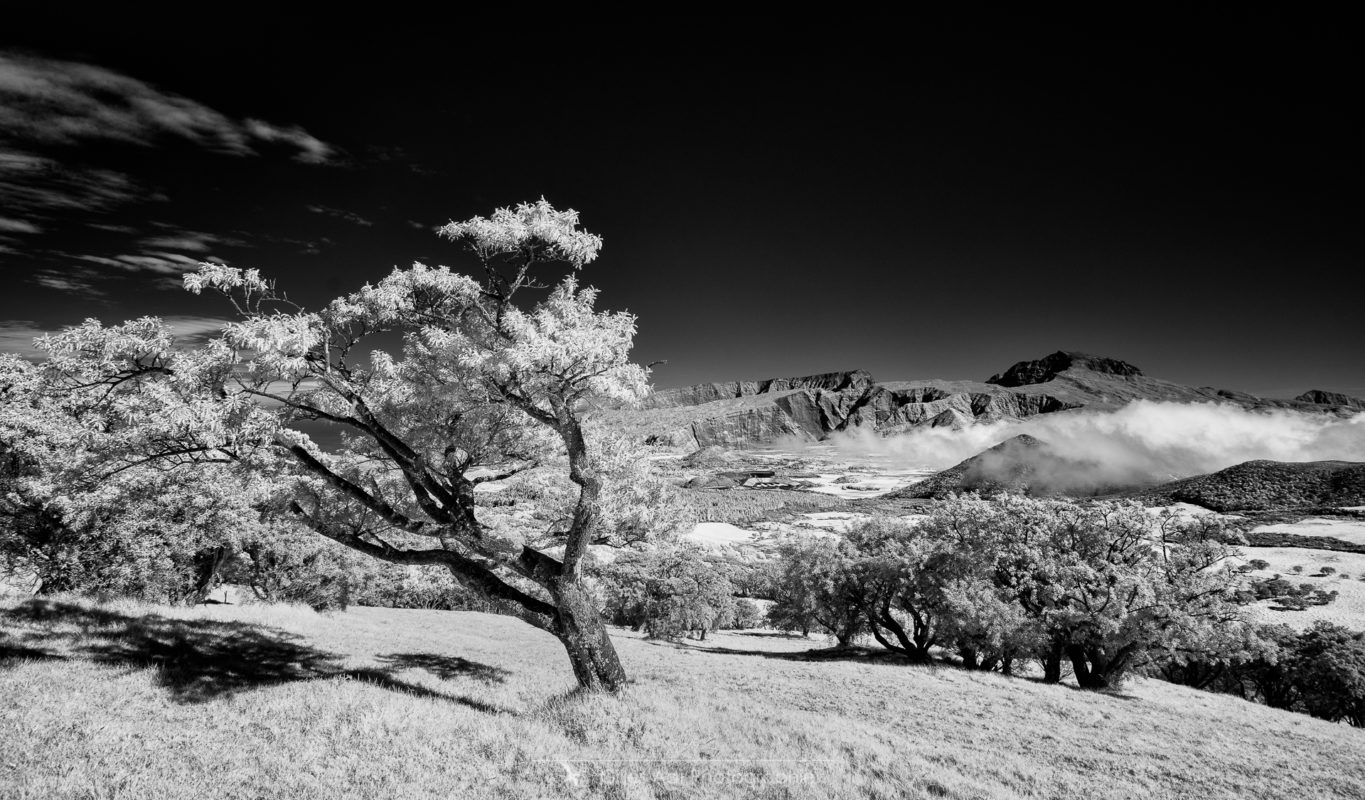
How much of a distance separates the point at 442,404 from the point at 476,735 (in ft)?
20.5

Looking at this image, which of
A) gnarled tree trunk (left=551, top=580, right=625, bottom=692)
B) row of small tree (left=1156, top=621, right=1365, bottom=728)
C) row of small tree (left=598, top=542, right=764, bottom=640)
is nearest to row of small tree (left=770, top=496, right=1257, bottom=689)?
row of small tree (left=598, top=542, right=764, bottom=640)

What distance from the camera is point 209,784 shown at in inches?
258

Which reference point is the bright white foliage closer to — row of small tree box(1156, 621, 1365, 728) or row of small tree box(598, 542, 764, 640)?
row of small tree box(598, 542, 764, 640)

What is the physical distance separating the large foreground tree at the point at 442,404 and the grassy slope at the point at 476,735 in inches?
104

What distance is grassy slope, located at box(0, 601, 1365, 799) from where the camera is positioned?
7234 mm

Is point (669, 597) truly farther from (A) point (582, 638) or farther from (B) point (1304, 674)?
(B) point (1304, 674)

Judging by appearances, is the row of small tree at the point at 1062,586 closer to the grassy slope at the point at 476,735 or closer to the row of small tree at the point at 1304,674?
the grassy slope at the point at 476,735

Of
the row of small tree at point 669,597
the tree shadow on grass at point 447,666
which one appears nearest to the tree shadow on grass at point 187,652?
the tree shadow on grass at point 447,666

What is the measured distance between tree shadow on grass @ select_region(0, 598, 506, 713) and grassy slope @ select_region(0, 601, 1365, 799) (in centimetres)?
10

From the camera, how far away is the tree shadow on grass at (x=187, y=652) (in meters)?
11.0

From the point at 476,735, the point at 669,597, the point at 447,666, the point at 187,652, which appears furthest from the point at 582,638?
the point at 669,597

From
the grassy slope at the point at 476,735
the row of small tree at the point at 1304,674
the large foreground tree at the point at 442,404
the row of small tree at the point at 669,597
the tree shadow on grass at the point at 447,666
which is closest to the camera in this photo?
the grassy slope at the point at 476,735

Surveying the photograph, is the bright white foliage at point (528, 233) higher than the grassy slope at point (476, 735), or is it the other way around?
the bright white foliage at point (528, 233)

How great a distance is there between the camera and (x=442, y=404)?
467 inches
